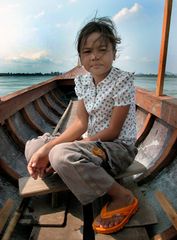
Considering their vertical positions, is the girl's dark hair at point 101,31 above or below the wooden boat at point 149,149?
above

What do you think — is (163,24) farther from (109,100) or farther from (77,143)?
(77,143)

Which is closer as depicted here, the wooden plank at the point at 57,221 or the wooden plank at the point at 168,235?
the wooden plank at the point at 168,235

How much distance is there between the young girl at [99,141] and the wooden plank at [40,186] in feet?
0.24

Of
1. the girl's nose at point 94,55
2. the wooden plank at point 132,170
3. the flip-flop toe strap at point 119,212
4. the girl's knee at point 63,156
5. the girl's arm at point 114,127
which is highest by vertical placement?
the girl's nose at point 94,55

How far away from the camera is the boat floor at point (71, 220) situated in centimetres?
181

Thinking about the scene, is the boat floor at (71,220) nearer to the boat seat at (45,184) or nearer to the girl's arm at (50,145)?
the boat seat at (45,184)

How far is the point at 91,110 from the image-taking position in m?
2.23

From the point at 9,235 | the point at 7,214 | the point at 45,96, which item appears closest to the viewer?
the point at 9,235

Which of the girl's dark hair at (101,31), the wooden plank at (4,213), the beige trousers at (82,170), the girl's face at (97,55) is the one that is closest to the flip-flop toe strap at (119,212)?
the beige trousers at (82,170)

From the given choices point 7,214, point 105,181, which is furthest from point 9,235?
point 105,181

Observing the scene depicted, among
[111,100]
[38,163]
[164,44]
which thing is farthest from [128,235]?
[164,44]

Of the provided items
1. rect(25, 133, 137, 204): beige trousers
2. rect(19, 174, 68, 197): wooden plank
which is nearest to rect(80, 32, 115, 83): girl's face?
rect(25, 133, 137, 204): beige trousers

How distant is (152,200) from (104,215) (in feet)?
1.69

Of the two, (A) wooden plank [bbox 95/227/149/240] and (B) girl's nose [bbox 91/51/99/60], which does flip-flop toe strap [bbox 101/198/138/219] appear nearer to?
(A) wooden plank [bbox 95/227/149/240]
